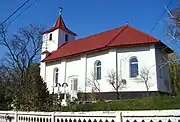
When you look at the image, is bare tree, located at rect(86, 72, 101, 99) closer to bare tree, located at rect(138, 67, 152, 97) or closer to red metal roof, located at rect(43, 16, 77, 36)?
bare tree, located at rect(138, 67, 152, 97)

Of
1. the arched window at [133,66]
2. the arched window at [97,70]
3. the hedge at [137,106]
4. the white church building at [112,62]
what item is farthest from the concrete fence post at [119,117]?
the arched window at [97,70]

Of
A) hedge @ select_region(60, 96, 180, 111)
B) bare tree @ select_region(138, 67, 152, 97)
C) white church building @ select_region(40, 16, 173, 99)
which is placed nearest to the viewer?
hedge @ select_region(60, 96, 180, 111)

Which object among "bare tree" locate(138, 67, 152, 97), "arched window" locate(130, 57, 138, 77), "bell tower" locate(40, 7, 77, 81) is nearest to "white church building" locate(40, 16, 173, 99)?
"arched window" locate(130, 57, 138, 77)

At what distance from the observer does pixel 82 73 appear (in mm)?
33031

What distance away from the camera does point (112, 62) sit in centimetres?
2925

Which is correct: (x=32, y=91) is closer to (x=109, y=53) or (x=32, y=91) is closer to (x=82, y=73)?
(x=109, y=53)

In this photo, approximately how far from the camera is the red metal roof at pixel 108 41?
28.9m

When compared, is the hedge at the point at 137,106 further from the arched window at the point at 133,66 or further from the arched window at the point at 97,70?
the arched window at the point at 97,70

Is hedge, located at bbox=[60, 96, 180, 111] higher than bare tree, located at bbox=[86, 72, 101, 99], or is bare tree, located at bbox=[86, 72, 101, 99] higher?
bare tree, located at bbox=[86, 72, 101, 99]

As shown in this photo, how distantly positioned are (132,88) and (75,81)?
976 cm

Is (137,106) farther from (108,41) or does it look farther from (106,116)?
(108,41)

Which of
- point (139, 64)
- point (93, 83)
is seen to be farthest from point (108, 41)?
point (93, 83)

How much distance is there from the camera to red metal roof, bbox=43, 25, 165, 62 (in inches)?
1137

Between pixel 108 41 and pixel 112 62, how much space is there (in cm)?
336
